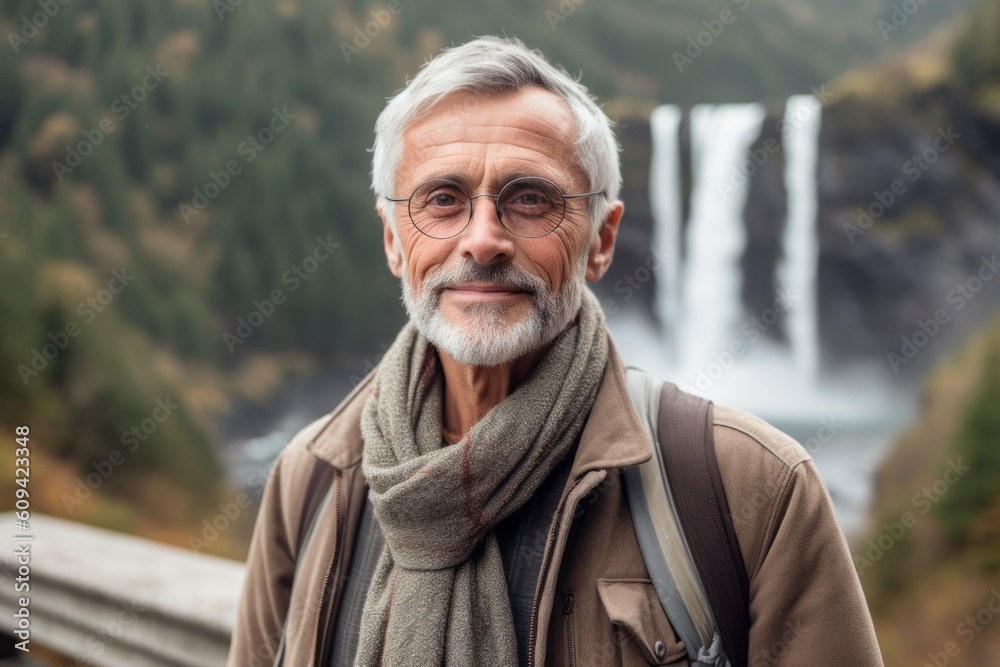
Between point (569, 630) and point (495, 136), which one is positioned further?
point (495, 136)

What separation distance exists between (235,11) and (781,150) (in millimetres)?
5256

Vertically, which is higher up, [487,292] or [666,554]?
[487,292]

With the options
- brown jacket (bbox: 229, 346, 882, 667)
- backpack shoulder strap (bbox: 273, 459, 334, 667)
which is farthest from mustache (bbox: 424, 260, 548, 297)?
backpack shoulder strap (bbox: 273, 459, 334, 667)

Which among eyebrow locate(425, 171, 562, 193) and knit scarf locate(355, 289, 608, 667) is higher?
eyebrow locate(425, 171, 562, 193)

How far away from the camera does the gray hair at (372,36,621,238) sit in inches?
53.3

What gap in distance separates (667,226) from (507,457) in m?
7.71

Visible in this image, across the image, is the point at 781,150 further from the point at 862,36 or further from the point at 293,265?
the point at 293,265

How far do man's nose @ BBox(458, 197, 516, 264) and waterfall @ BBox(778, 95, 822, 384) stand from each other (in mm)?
7011

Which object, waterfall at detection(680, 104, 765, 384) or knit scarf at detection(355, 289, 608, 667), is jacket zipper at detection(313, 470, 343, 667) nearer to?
knit scarf at detection(355, 289, 608, 667)

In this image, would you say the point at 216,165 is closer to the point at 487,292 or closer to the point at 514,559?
the point at 487,292

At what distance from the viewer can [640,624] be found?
117cm

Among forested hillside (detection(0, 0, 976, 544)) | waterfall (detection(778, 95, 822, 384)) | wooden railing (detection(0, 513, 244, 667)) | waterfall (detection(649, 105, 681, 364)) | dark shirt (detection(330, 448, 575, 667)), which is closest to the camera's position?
dark shirt (detection(330, 448, 575, 667))

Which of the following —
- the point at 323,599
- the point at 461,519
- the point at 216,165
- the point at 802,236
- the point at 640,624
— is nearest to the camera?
the point at 640,624

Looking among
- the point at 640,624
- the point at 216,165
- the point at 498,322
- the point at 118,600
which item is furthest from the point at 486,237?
the point at 216,165
